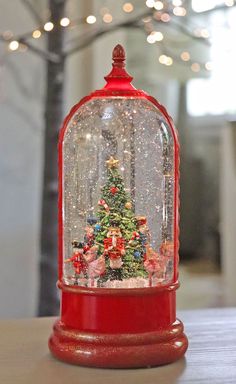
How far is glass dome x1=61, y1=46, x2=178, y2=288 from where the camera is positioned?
3.38ft

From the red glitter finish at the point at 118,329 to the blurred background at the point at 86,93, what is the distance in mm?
1131

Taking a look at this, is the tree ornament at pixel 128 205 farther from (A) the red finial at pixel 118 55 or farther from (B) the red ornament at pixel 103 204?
(A) the red finial at pixel 118 55

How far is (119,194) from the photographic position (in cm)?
105

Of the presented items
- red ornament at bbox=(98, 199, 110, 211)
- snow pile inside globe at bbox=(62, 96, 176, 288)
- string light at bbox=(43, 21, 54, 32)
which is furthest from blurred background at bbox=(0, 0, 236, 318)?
red ornament at bbox=(98, 199, 110, 211)

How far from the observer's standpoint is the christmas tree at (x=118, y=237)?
3.36 feet

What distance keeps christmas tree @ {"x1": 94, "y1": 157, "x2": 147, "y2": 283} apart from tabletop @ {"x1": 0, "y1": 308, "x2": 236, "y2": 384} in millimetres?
137

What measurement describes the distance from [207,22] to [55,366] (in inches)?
121

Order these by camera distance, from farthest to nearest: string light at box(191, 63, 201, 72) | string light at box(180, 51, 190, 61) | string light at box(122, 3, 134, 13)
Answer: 1. string light at box(191, 63, 201, 72)
2. string light at box(180, 51, 190, 61)
3. string light at box(122, 3, 134, 13)

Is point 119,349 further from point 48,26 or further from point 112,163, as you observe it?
point 48,26

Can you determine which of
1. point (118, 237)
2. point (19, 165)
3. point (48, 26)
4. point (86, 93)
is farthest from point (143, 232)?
point (86, 93)

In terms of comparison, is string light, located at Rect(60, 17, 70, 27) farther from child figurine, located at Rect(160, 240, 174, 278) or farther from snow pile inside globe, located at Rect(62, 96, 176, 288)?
child figurine, located at Rect(160, 240, 174, 278)

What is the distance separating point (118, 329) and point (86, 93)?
1807mm

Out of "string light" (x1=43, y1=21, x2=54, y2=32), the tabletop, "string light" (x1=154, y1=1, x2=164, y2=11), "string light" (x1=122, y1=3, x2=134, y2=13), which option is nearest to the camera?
the tabletop

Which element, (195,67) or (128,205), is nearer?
(128,205)
